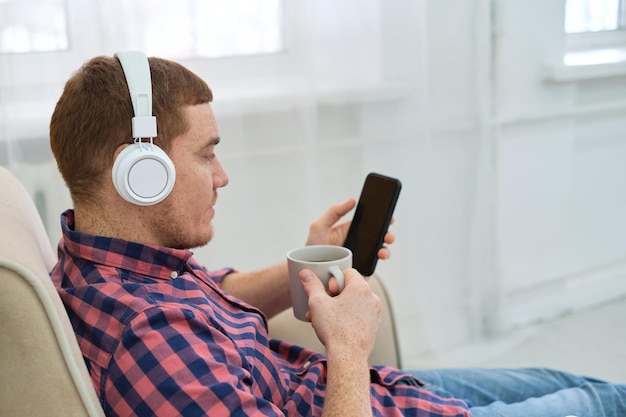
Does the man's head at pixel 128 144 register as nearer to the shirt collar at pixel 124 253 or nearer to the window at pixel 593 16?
the shirt collar at pixel 124 253

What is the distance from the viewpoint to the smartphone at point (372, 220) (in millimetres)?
1170

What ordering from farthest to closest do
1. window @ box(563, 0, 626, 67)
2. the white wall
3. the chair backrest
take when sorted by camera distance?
window @ box(563, 0, 626, 67) < the white wall < the chair backrest

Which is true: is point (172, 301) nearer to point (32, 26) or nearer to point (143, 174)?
point (143, 174)

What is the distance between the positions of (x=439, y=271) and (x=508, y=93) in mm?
581

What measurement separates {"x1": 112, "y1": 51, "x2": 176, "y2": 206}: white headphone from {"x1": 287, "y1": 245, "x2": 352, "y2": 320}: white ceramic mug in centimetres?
24

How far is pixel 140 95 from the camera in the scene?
0.90 m

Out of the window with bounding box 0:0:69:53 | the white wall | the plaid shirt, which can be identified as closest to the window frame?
the white wall

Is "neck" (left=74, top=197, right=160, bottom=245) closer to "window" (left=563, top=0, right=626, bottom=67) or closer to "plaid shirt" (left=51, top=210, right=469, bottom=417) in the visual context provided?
"plaid shirt" (left=51, top=210, right=469, bottom=417)

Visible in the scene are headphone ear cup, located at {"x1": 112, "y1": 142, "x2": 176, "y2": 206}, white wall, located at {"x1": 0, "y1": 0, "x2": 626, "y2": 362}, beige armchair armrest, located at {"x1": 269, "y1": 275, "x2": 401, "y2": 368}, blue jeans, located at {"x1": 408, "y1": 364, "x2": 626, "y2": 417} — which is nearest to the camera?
headphone ear cup, located at {"x1": 112, "y1": 142, "x2": 176, "y2": 206}

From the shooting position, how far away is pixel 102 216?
95 centimetres

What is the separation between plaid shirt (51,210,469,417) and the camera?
0.81m

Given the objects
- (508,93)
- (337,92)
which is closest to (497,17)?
(508,93)

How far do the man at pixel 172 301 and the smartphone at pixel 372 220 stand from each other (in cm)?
19

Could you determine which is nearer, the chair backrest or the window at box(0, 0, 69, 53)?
the chair backrest
